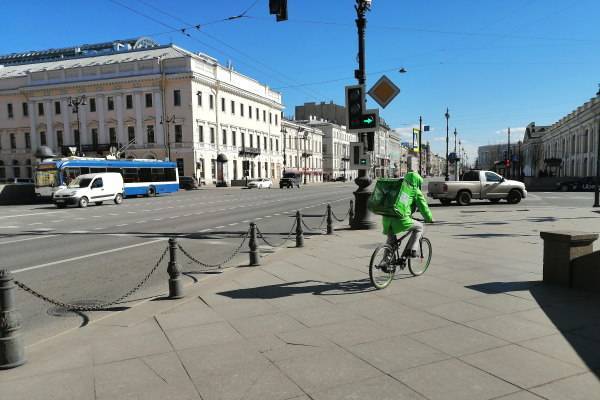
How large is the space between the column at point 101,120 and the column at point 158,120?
8.66m

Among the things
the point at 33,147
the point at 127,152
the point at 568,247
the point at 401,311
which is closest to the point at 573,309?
the point at 568,247

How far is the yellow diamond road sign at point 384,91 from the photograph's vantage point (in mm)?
12108

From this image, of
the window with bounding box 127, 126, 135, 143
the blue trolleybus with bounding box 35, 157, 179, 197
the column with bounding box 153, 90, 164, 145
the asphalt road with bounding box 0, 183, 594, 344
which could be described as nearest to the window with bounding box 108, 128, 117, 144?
the window with bounding box 127, 126, 135, 143

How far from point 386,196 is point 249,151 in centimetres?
6890

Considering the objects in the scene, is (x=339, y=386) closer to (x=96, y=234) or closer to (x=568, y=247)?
(x=568, y=247)

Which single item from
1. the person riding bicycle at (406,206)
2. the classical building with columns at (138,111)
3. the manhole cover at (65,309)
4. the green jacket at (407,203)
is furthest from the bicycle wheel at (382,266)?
the classical building with columns at (138,111)

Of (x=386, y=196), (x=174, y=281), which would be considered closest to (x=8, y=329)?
(x=174, y=281)

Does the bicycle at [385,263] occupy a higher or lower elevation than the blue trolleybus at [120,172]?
lower

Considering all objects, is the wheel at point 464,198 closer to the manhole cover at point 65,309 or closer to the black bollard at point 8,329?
the manhole cover at point 65,309

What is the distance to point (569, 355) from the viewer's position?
13.1ft

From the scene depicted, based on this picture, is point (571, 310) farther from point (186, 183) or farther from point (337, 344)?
point (186, 183)

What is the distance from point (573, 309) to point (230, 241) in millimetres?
8813

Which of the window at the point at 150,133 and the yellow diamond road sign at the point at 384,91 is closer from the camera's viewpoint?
the yellow diamond road sign at the point at 384,91

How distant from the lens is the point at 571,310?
521cm
